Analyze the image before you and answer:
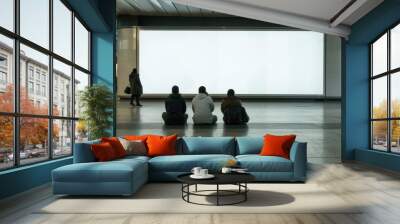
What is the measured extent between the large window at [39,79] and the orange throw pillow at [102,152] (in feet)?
3.33

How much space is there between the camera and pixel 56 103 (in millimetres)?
7867

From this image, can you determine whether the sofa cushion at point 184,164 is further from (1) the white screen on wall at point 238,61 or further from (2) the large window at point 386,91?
(1) the white screen on wall at point 238,61

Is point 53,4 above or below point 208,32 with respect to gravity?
below

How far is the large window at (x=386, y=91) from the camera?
8969 mm

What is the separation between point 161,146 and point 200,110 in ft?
15.8

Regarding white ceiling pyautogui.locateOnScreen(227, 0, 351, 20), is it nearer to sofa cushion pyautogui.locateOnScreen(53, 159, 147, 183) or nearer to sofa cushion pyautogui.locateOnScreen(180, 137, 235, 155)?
Answer: sofa cushion pyautogui.locateOnScreen(180, 137, 235, 155)

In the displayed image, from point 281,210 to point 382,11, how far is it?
610cm

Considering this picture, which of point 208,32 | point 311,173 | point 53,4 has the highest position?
point 208,32

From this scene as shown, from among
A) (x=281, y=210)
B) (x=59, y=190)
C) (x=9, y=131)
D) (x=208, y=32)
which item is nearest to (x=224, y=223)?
(x=281, y=210)

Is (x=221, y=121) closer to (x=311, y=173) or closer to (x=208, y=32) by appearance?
(x=311, y=173)

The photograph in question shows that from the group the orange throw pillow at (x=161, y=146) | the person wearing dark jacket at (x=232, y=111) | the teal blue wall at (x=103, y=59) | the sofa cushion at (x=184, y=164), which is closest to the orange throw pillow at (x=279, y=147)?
the sofa cushion at (x=184, y=164)

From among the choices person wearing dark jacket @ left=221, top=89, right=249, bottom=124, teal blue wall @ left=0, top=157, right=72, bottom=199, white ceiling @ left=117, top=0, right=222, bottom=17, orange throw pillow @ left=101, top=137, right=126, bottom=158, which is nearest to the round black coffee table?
orange throw pillow @ left=101, top=137, right=126, bottom=158

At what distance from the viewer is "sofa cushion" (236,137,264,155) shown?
7.76 meters

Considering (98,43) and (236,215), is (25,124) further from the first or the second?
(98,43)
